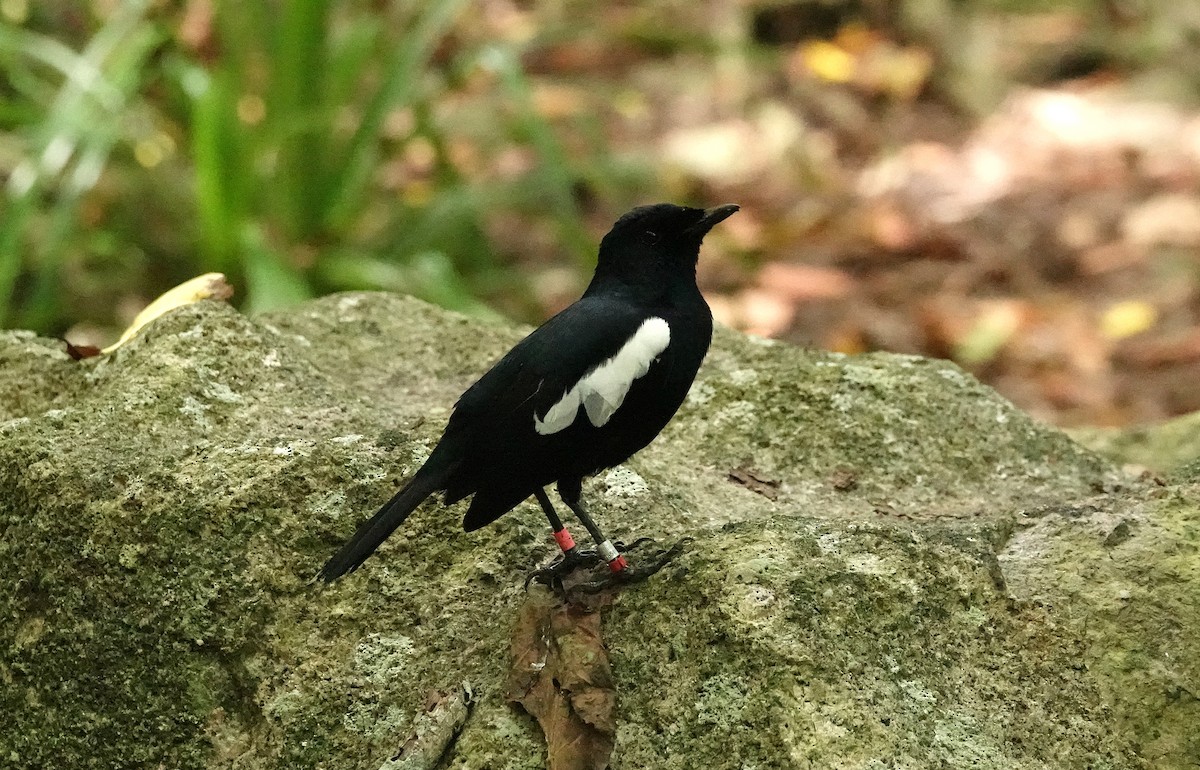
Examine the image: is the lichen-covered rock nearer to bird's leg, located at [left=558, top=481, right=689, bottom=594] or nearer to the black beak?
bird's leg, located at [left=558, top=481, right=689, bottom=594]

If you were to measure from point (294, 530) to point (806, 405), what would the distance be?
1338mm

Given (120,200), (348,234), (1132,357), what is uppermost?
(120,200)

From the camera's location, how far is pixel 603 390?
8.35 feet

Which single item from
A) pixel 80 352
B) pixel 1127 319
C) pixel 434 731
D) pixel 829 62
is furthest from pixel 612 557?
pixel 829 62

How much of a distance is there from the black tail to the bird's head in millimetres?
711

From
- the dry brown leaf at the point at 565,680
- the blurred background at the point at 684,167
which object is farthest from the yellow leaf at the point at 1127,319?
the dry brown leaf at the point at 565,680

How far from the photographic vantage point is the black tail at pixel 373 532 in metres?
2.31

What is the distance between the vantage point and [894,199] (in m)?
7.20

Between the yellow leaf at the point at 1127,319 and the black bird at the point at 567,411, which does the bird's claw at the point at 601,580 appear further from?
the yellow leaf at the point at 1127,319

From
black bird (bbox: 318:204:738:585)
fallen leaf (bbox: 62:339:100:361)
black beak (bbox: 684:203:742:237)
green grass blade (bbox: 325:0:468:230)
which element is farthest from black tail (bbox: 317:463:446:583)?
green grass blade (bbox: 325:0:468:230)

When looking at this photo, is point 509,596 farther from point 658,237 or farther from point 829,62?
point 829,62

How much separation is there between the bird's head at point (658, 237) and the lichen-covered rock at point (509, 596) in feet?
1.69

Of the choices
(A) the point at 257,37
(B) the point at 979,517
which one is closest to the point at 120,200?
(A) the point at 257,37

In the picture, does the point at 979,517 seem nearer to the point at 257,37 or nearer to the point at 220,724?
the point at 220,724
